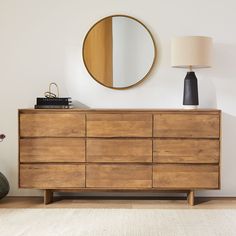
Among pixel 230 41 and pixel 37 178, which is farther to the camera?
pixel 230 41

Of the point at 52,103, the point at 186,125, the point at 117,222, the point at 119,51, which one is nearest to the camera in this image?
the point at 117,222

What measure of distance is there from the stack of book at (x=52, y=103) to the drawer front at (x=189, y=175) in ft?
3.12

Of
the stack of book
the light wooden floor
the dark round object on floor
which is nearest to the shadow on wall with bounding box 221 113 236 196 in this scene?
the light wooden floor

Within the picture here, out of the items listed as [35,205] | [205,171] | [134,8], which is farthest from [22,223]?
[134,8]

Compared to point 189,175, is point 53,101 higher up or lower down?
higher up

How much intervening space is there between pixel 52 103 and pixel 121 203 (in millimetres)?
1058

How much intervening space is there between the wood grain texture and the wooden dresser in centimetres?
49

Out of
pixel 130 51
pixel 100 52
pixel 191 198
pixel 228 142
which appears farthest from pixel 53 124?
pixel 228 142

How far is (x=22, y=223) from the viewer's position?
11.4ft

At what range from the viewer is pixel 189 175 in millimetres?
3982

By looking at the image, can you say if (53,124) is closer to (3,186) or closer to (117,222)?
(3,186)

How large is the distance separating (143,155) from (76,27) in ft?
4.39

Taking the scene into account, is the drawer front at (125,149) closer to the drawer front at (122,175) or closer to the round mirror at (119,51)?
the drawer front at (122,175)

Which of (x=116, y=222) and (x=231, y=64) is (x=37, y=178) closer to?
(x=116, y=222)
